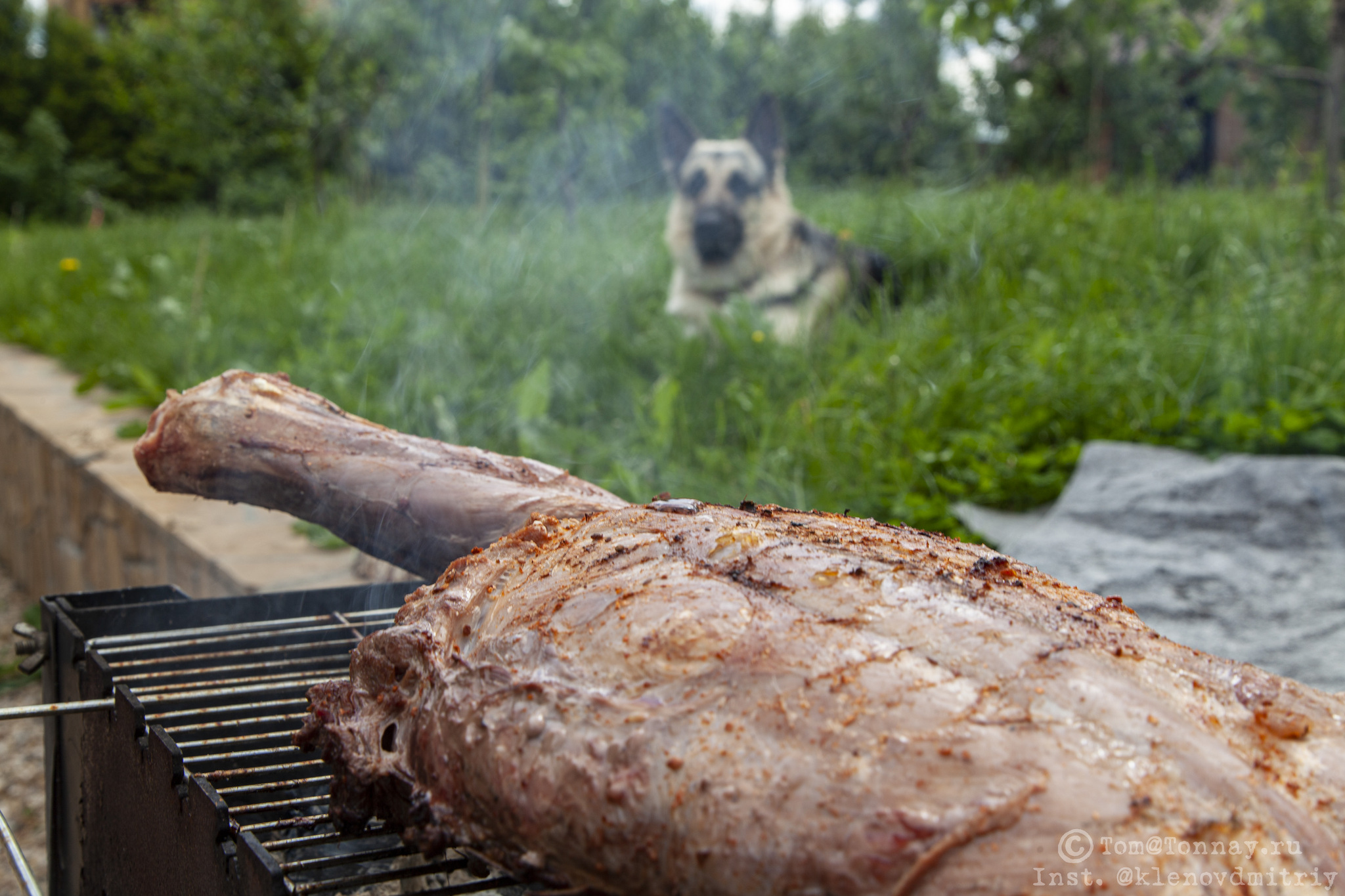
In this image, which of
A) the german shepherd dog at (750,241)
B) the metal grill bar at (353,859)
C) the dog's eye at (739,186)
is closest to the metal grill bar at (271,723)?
the metal grill bar at (353,859)

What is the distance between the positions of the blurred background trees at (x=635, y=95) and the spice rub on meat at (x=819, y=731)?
4.25m

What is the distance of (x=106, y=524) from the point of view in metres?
4.47

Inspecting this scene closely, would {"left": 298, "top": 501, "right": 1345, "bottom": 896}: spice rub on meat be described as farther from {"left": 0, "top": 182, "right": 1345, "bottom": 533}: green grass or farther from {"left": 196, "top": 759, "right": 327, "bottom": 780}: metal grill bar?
{"left": 0, "top": 182, "right": 1345, "bottom": 533}: green grass

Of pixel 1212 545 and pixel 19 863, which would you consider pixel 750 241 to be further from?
pixel 19 863

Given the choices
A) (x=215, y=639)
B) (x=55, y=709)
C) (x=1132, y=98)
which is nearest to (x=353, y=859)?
(x=55, y=709)

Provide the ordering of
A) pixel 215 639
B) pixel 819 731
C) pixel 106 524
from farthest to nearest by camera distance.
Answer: pixel 106 524 → pixel 215 639 → pixel 819 731

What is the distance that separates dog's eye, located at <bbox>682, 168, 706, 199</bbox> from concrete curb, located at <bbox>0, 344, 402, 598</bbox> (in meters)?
3.59

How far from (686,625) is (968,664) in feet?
1.10

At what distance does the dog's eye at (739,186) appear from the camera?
6461mm

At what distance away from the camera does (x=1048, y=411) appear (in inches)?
168

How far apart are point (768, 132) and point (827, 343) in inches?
69.8

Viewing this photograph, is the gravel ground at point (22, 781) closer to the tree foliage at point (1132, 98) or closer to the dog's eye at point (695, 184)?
the dog's eye at point (695, 184)

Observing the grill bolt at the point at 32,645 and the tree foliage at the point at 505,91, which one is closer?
the grill bolt at the point at 32,645

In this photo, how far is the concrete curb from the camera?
11.5 feet
